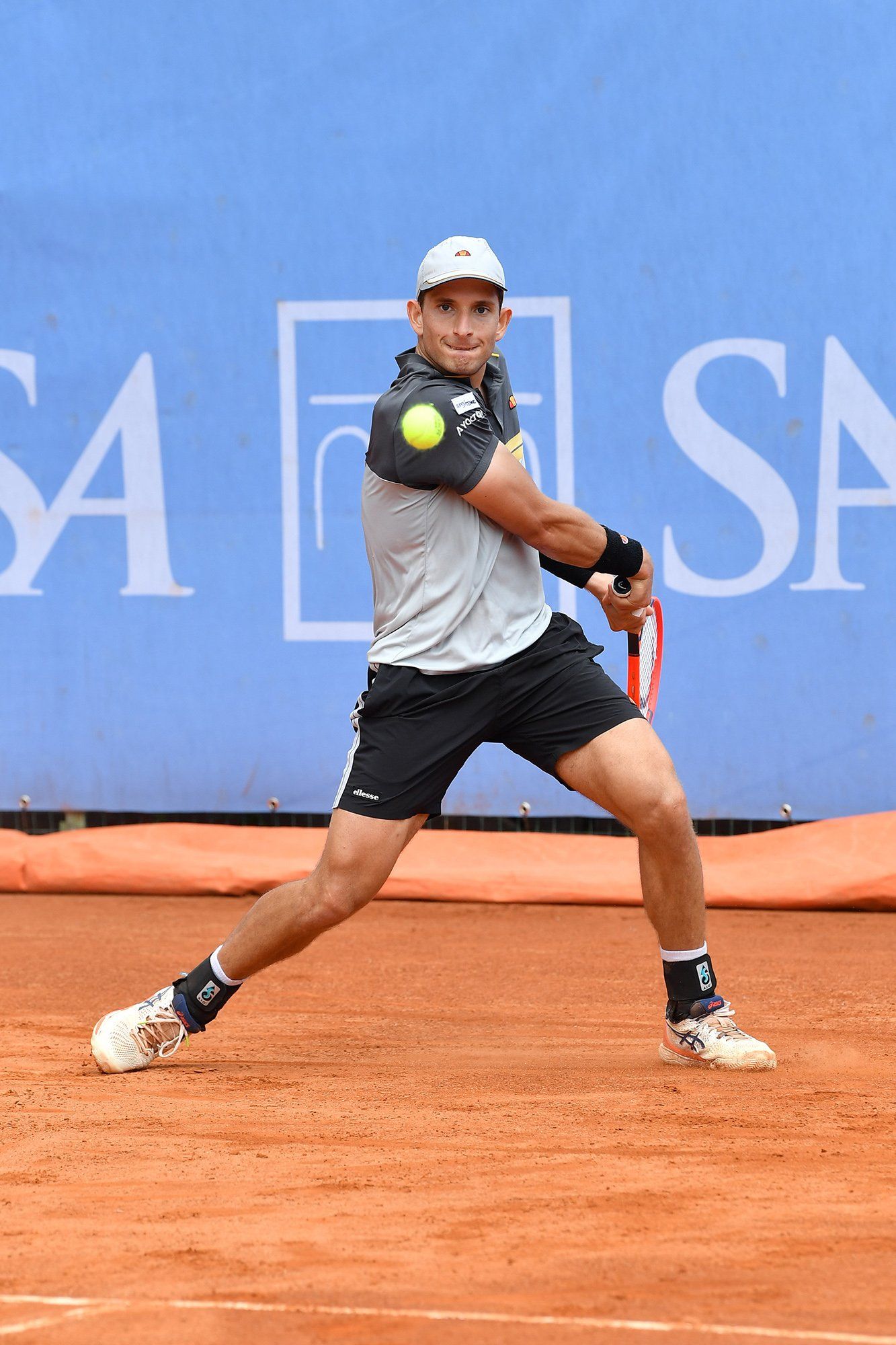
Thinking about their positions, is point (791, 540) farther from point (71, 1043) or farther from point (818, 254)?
point (71, 1043)

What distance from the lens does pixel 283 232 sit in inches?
226

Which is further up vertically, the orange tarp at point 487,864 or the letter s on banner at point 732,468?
the letter s on banner at point 732,468

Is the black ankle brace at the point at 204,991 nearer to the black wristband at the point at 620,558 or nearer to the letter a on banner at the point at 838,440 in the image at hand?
the black wristband at the point at 620,558

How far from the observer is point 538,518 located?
3.25m

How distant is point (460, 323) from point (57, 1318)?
6.78 ft

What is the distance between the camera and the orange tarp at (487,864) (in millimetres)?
5324

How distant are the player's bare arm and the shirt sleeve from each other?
3cm

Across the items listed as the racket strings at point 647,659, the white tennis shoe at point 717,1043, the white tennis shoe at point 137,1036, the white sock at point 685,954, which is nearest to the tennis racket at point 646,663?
the racket strings at point 647,659

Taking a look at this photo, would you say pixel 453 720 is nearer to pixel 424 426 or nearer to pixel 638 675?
pixel 424 426

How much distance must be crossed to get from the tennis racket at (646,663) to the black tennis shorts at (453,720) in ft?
1.34

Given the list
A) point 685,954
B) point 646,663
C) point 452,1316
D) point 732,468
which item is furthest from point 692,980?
point 732,468

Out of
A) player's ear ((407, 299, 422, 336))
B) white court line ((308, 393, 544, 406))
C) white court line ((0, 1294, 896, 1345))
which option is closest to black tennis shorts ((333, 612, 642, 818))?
player's ear ((407, 299, 422, 336))

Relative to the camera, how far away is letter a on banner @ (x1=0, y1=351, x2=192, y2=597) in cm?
584

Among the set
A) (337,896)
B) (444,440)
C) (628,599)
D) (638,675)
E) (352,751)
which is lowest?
(337,896)
